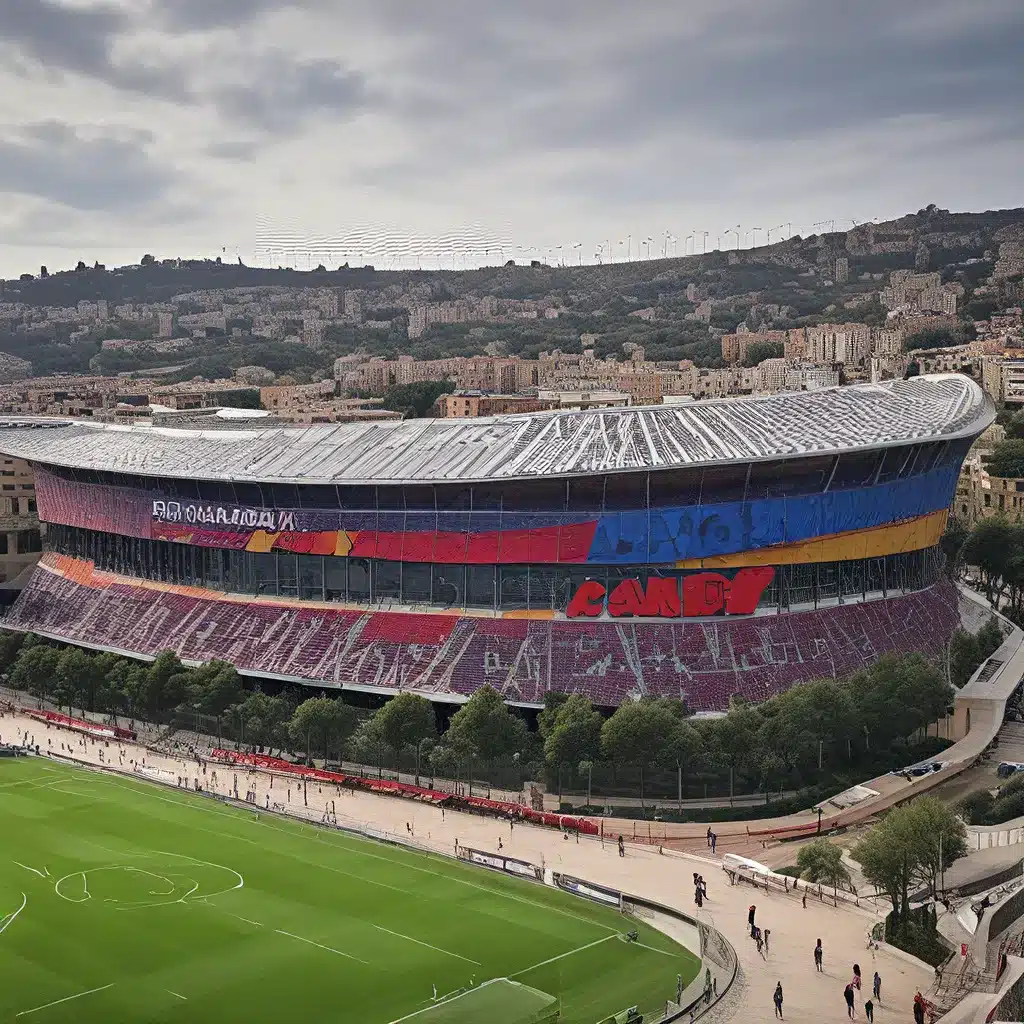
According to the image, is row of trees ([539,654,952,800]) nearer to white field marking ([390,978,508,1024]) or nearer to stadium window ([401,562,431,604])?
stadium window ([401,562,431,604])

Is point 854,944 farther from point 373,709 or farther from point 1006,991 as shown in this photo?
point 373,709

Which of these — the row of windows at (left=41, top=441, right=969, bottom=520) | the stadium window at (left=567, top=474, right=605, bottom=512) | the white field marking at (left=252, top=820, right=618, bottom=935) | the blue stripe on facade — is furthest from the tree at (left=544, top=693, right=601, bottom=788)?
the row of windows at (left=41, top=441, right=969, bottom=520)

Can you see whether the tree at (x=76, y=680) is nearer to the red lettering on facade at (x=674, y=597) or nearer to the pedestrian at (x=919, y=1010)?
the red lettering on facade at (x=674, y=597)

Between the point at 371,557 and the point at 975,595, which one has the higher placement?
the point at 371,557

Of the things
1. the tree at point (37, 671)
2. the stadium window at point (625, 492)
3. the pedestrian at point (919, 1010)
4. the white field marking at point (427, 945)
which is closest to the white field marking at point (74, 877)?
the white field marking at point (427, 945)

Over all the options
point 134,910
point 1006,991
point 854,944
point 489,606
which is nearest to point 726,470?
point 489,606

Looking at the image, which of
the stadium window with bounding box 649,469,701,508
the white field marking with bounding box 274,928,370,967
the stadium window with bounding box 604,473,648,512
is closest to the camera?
the white field marking with bounding box 274,928,370,967
